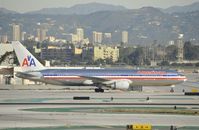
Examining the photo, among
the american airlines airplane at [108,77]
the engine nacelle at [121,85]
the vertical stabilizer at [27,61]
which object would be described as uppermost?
the vertical stabilizer at [27,61]

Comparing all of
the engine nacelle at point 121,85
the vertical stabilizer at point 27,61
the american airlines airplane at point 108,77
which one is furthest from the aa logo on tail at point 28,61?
the engine nacelle at point 121,85

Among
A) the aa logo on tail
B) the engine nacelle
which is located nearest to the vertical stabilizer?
the aa logo on tail

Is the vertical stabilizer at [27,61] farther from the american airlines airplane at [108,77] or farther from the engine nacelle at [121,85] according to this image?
the engine nacelle at [121,85]

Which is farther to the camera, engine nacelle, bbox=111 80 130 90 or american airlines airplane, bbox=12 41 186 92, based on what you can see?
american airlines airplane, bbox=12 41 186 92

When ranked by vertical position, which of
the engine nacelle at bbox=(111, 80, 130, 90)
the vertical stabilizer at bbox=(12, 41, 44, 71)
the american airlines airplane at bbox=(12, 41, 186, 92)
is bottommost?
the engine nacelle at bbox=(111, 80, 130, 90)

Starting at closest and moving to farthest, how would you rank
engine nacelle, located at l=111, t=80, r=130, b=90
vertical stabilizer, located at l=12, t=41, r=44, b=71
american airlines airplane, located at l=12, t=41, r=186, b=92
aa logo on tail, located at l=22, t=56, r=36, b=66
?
engine nacelle, located at l=111, t=80, r=130, b=90 → american airlines airplane, located at l=12, t=41, r=186, b=92 → vertical stabilizer, located at l=12, t=41, r=44, b=71 → aa logo on tail, located at l=22, t=56, r=36, b=66

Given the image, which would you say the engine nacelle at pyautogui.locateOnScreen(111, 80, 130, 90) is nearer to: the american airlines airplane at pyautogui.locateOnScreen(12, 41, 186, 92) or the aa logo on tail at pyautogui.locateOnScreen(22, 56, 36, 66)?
the american airlines airplane at pyautogui.locateOnScreen(12, 41, 186, 92)

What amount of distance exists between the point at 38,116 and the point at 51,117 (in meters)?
1.31

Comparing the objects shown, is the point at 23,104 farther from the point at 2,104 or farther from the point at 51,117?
the point at 51,117

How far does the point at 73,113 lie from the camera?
50.9 m

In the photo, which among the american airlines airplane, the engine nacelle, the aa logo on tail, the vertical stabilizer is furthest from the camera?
the aa logo on tail

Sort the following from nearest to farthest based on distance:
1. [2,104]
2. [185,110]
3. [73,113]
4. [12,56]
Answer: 1. [73,113]
2. [185,110]
3. [2,104]
4. [12,56]

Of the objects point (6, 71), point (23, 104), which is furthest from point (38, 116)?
point (6, 71)

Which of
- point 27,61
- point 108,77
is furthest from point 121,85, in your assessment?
point 27,61
